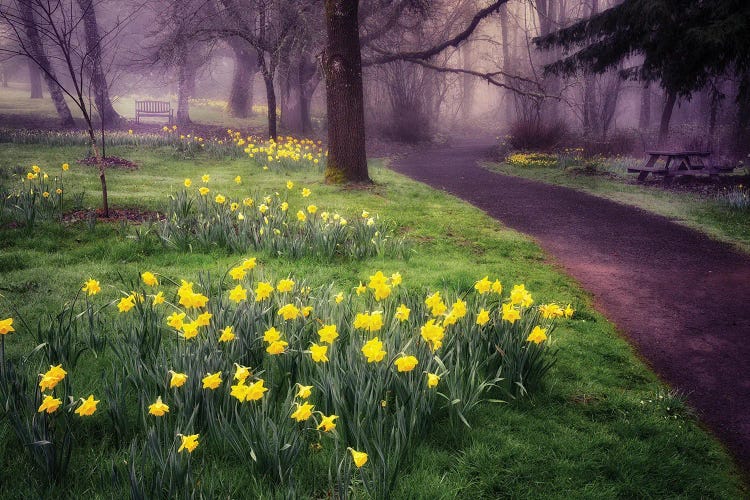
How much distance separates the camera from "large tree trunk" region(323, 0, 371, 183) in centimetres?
955

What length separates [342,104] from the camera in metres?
9.91

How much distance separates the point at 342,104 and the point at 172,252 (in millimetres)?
5376

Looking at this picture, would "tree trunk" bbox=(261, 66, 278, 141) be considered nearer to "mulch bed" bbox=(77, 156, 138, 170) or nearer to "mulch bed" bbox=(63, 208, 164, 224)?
"mulch bed" bbox=(77, 156, 138, 170)

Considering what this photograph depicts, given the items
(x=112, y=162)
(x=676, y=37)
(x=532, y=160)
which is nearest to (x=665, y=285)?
(x=676, y=37)

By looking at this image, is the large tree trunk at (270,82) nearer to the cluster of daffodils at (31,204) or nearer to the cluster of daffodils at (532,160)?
the cluster of daffodils at (532,160)

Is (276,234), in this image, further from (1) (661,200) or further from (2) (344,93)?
(1) (661,200)

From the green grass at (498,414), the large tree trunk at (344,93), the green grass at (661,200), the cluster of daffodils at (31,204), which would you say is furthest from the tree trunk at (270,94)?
the green grass at (498,414)

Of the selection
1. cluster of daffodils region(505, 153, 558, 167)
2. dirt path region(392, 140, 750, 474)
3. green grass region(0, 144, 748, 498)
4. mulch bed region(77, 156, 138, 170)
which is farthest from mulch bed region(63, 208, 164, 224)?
cluster of daffodils region(505, 153, 558, 167)

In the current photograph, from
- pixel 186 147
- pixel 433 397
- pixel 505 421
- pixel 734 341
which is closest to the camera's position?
pixel 433 397

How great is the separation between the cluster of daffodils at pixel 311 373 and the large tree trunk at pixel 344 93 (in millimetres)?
6954

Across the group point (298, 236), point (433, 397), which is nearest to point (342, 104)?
→ point (298, 236)

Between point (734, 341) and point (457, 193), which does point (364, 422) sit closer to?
point (734, 341)

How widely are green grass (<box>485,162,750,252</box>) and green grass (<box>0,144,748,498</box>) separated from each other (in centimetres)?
357

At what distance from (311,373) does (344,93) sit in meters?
7.97
